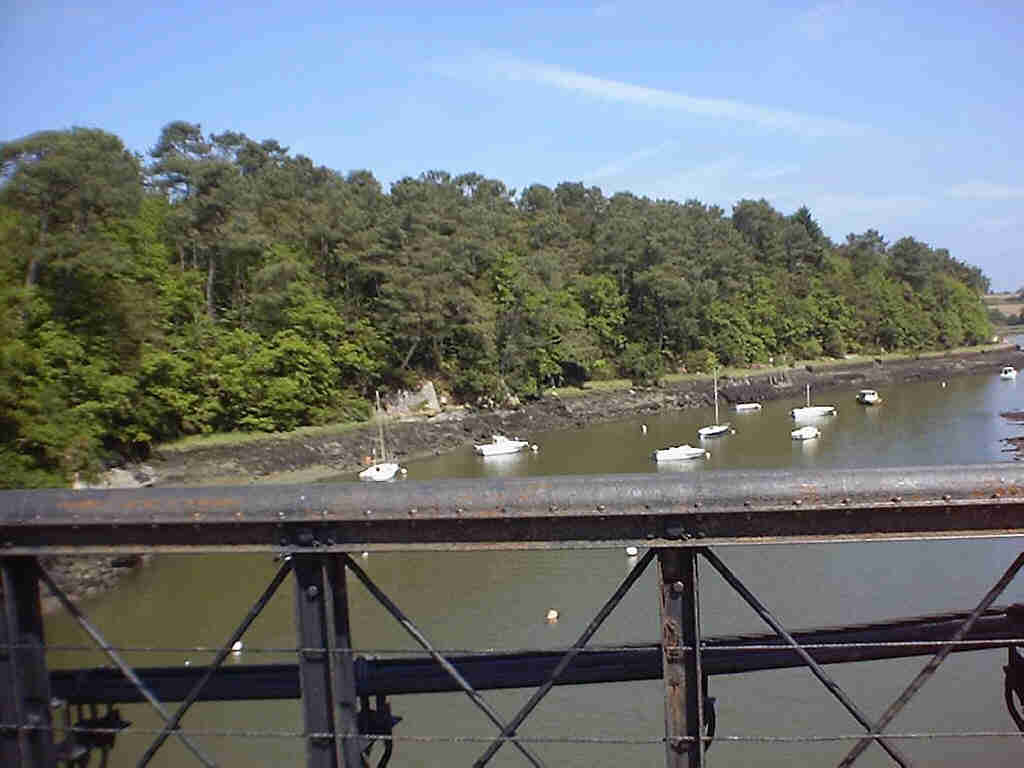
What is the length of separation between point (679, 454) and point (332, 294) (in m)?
17.6

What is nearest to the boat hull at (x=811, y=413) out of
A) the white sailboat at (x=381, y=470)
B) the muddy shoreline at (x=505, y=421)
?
the muddy shoreline at (x=505, y=421)

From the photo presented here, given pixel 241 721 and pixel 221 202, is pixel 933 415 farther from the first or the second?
pixel 241 721

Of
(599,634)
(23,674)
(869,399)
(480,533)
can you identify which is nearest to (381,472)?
(599,634)

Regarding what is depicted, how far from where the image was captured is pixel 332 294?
122 feet

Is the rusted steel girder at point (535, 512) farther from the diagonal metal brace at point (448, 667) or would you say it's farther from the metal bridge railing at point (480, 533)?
the diagonal metal brace at point (448, 667)

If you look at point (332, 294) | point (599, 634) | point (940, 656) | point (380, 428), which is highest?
point (332, 294)

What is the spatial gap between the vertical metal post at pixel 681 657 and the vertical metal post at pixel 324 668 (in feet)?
2.89

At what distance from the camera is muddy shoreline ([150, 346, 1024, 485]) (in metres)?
27.5

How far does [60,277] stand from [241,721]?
57.0ft

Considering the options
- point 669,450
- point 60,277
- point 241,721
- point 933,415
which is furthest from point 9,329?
point 933,415

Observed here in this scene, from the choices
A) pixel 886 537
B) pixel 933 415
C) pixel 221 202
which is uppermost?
pixel 221 202

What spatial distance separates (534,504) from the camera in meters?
2.20

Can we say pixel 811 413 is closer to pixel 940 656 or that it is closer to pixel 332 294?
pixel 332 294

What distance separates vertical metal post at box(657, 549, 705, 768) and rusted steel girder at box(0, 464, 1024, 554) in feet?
0.31
